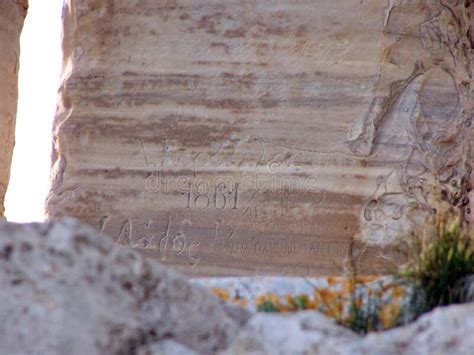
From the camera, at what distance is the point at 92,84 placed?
7953mm

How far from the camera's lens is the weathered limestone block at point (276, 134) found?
293 inches

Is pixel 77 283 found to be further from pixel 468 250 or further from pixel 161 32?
pixel 161 32

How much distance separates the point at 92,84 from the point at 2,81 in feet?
5.27

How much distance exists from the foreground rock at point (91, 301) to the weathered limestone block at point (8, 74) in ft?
20.9

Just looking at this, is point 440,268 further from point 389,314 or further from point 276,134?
point 276,134

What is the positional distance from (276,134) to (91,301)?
4.72 metres

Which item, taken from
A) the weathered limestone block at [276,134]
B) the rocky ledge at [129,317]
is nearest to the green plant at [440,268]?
the rocky ledge at [129,317]

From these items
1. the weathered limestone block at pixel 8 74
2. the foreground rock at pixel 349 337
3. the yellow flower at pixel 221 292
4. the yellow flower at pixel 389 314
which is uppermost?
the weathered limestone block at pixel 8 74

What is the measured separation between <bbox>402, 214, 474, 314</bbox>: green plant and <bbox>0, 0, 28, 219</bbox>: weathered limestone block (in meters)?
5.88

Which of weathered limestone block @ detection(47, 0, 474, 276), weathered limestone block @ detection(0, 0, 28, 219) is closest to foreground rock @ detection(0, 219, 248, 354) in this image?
weathered limestone block @ detection(47, 0, 474, 276)

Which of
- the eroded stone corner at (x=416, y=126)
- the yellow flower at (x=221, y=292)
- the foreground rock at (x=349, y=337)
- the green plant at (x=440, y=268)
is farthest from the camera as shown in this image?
the eroded stone corner at (x=416, y=126)

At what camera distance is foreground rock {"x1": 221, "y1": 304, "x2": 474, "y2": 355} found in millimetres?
2656

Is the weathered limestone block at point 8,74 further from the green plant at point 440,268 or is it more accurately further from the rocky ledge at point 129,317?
the rocky ledge at point 129,317

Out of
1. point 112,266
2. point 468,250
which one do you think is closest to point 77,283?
point 112,266
